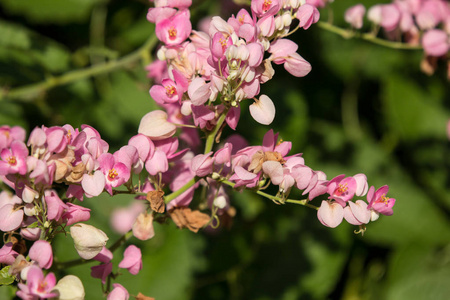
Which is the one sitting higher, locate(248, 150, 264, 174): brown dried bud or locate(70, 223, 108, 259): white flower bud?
locate(248, 150, 264, 174): brown dried bud

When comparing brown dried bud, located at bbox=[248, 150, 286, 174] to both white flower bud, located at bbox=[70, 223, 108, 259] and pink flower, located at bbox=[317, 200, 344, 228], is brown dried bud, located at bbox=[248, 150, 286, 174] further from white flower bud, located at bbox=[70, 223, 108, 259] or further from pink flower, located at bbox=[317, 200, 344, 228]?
white flower bud, located at bbox=[70, 223, 108, 259]

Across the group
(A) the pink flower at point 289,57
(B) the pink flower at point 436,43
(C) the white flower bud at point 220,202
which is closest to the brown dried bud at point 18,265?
(C) the white flower bud at point 220,202

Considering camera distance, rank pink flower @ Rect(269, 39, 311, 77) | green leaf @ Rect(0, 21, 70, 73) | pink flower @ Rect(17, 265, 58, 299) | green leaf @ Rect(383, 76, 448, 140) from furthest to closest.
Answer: green leaf @ Rect(383, 76, 448, 140), green leaf @ Rect(0, 21, 70, 73), pink flower @ Rect(269, 39, 311, 77), pink flower @ Rect(17, 265, 58, 299)

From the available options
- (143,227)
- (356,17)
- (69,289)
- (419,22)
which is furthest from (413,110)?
(69,289)

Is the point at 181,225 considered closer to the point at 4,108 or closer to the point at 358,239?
the point at 4,108

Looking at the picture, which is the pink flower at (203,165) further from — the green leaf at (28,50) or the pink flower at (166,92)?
the green leaf at (28,50)

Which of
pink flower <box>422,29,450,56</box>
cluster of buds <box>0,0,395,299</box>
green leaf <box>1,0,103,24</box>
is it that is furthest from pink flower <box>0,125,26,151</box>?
green leaf <box>1,0,103,24</box>

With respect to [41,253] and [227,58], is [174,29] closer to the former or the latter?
[227,58]
